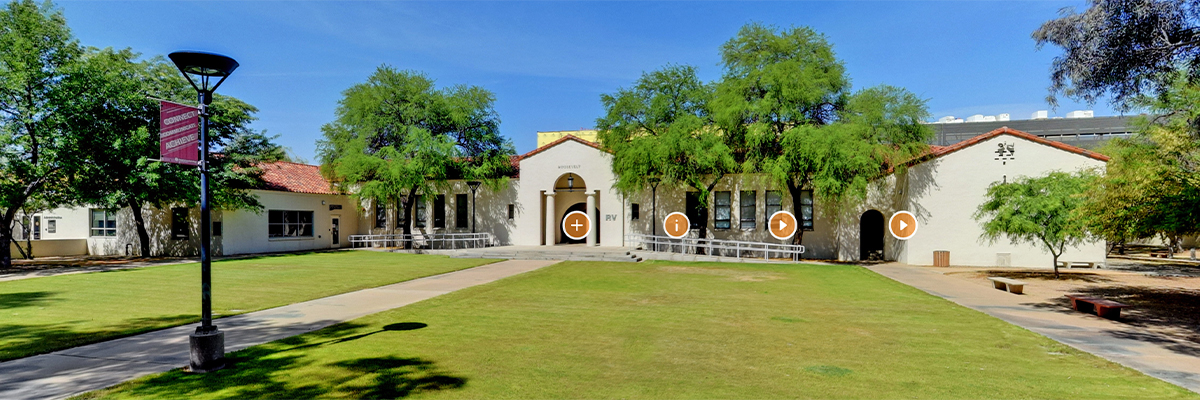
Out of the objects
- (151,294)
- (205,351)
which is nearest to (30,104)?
(151,294)

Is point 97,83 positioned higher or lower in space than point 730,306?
higher

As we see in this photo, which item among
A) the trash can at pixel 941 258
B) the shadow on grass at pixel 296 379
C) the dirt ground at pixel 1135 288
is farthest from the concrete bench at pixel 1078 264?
the shadow on grass at pixel 296 379

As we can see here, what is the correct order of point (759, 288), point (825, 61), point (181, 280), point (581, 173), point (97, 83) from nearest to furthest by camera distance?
point (759, 288) → point (181, 280) → point (97, 83) → point (825, 61) → point (581, 173)

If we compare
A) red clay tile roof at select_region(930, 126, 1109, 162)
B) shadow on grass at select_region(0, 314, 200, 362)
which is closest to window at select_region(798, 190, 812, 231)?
red clay tile roof at select_region(930, 126, 1109, 162)

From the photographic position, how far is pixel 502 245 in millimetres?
31469

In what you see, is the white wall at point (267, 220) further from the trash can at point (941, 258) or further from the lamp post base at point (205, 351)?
the trash can at point (941, 258)

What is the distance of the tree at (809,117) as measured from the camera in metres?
22.2

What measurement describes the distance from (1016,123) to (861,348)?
182ft

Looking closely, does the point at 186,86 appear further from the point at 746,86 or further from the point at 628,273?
the point at 746,86

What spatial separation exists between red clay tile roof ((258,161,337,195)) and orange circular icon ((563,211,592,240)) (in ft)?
44.5

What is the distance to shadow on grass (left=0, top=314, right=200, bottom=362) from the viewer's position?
7695 millimetres

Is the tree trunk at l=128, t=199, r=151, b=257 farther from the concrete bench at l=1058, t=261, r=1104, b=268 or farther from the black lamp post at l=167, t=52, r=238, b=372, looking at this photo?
the concrete bench at l=1058, t=261, r=1104, b=268

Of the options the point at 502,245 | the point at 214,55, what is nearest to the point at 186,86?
the point at 502,245

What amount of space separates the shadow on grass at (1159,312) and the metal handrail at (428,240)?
971 inches
